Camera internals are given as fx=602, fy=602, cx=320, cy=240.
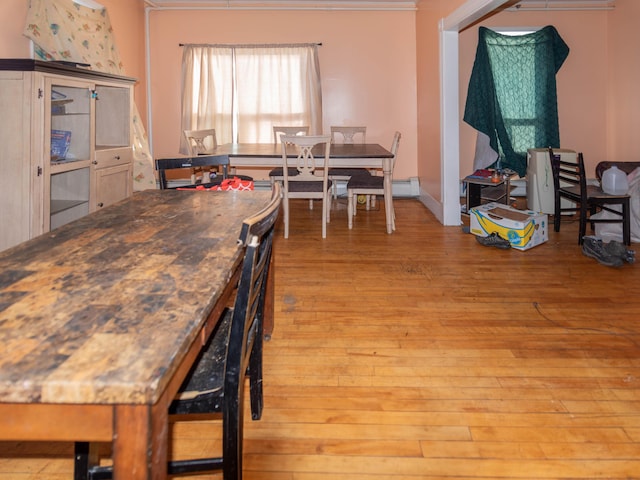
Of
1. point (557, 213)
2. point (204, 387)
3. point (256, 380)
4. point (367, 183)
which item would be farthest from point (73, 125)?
point (557, 213)

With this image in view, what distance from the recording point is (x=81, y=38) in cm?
498

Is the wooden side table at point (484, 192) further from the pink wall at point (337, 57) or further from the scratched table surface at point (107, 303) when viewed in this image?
the scratched table surface at point (107, 303)

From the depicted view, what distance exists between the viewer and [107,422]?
34.6 inches

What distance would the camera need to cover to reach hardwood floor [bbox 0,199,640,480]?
185cm

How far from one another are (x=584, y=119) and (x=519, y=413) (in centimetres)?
570

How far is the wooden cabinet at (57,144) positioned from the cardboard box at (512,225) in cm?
287

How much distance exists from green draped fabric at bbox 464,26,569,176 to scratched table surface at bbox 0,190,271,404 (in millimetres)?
5270

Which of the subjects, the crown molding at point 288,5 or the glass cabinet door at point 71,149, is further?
the crown molding at point 288,5

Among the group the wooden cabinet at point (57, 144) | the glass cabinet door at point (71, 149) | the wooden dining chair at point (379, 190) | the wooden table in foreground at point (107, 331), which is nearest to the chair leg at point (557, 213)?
the wooden dining chair at point (379, 190)

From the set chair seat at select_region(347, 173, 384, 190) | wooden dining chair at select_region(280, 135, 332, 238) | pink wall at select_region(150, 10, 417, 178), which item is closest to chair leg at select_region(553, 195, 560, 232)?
chair seat at select_region(347, 173, 384, 190)

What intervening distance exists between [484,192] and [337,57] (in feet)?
7.63

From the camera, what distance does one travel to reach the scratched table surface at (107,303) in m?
0.86

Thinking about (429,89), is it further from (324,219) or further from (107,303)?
(107,303)

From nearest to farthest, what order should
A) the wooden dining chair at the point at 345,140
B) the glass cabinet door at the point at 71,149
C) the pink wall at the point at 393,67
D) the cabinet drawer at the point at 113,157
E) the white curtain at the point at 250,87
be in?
the glass cabinet door at the point at 71,149
the cabinet drawer at the point at 113,157
the wooden dining chair at the point at 345,140
the pink wall at the point at 393,67
the white curtain at the point at 250,87
